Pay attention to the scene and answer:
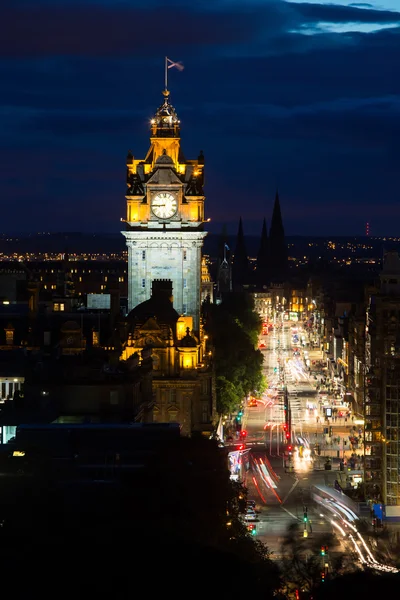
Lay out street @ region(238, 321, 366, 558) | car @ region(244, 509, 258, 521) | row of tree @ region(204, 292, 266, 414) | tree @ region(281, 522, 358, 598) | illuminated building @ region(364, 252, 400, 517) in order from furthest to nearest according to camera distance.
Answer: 1. row of tree @ region(204, 292, 266, 414)
2. street @ region(238, 321, 366, 558)
3. car @ region(244, 509, 258, 521)
4. illuminated building @ region(364, 252, 400, 517)
5. tree @ region(281, 522, 358, 598)

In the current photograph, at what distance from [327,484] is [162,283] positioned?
887 inches

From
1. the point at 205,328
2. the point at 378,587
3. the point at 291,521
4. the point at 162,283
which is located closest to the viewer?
the point at 378,587

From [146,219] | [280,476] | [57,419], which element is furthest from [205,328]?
[57,419]

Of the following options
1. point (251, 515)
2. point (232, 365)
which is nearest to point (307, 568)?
point (251, 515)

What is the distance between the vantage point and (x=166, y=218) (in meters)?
132

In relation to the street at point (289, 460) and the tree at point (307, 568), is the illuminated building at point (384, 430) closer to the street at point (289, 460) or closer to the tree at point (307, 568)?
the street at point (289, 460)

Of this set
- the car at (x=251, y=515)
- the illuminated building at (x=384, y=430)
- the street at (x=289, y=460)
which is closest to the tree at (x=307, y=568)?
the street at (x=289, y=460)

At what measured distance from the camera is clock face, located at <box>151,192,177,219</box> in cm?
13250

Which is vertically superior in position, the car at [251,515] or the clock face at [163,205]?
the clock face at [163,205]

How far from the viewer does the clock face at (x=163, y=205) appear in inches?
5217

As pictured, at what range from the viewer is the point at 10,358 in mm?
109188

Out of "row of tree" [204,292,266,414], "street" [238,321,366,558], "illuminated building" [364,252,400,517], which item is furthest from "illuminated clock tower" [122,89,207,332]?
"illuminated building" [364,252,400,517]

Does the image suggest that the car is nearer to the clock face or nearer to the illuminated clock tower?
the illuminated clock tower

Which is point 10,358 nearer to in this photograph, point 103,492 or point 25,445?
point 25,445
